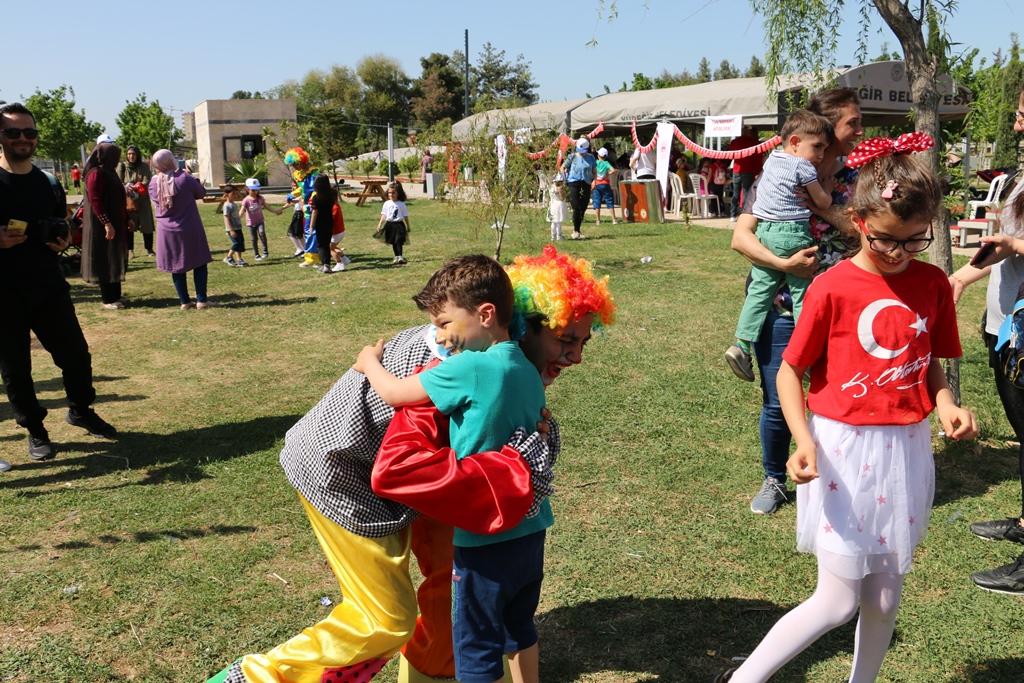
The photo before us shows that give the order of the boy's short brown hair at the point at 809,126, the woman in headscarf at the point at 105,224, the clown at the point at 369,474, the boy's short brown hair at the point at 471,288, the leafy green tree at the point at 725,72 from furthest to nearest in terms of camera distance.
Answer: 1. the leafy green tree at the point at 725,72
2. the woman in headscarf at the point at 105,224
3. the boy's short brown hair at the point at 809,126
4. the clown at the point at 369,474
5. the boy's short brown hair at the point at 471,288

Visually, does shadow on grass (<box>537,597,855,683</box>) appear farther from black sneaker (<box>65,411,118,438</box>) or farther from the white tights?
black sneaker (<box>65,411,118,438</box>)

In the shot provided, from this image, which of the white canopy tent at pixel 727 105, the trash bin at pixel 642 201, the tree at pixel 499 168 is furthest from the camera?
the trash bin at pixel 642 201

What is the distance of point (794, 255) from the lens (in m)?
3.96

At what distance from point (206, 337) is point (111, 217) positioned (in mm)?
1885

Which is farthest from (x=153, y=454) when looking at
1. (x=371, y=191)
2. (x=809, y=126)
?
(x=371, y=191)

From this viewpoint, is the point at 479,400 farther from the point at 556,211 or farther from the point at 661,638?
the point at 556,211

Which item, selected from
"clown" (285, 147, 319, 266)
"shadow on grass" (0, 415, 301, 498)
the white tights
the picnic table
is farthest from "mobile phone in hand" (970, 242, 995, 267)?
the picnic table

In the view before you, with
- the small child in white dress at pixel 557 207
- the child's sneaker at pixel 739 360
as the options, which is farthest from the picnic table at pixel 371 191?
the child's sneaker at pixel 739 360

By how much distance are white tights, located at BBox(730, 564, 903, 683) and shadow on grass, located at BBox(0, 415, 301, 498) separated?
3.55 meters

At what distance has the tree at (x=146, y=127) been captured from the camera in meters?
48.1

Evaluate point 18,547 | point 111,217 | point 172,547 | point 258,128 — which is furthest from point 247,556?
point 258,128

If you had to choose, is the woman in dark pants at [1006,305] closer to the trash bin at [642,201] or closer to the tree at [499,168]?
the tree at [499,168]

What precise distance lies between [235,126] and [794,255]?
4514 cm

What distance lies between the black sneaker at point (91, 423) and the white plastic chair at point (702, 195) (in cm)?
1607
